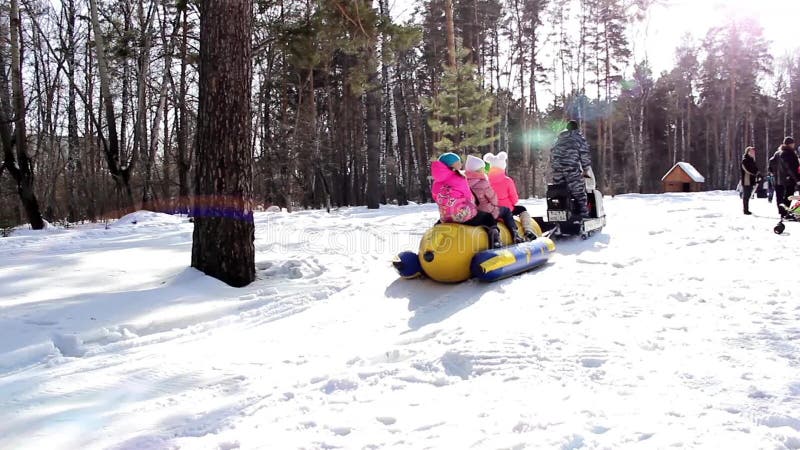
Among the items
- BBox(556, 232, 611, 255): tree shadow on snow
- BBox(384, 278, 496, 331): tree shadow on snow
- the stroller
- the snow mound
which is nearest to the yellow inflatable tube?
BBox(384, 278, 496, 331): tree shadow on snow

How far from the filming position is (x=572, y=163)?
9109 millimetres

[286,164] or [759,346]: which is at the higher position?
[286,164]

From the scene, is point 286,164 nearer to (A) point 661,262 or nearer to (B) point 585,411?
(A) point 661,262

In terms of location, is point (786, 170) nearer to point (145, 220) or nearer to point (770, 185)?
point (770, 185)

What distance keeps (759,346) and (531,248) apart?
3.38 meters

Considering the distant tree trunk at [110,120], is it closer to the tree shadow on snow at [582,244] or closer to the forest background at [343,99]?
the forest background at [343,99]

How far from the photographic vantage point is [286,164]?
20.9m

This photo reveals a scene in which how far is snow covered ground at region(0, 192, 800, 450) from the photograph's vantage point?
2689 mm

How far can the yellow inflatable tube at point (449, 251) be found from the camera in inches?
238

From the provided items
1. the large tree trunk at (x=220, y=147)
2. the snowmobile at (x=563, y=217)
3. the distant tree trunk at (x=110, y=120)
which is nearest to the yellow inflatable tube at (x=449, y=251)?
the large tree trunk at (x=220, y=147)

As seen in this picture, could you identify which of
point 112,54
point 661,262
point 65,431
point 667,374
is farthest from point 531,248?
point 112,54

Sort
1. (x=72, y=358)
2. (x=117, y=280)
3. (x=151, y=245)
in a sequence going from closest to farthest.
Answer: (x=72, y=358) → (x=117, y=280) → (x=151, y=245)

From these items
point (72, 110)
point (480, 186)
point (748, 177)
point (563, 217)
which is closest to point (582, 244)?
point (563, 217)

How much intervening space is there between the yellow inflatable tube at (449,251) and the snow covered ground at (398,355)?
162 mm
